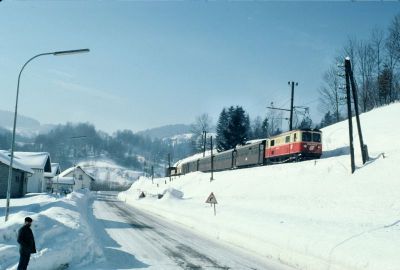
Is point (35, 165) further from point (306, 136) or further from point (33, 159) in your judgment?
point (306, 136)

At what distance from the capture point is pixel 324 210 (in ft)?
84.1

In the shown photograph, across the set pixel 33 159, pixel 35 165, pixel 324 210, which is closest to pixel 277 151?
pixel 324 210

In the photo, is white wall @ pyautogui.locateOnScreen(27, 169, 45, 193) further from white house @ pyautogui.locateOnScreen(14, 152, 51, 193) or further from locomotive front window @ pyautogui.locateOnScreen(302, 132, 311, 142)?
locomotive front window @ pyautogui.locateOnScreen(302, 132, 311, 142)

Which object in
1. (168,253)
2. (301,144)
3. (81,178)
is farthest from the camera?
(81,178)

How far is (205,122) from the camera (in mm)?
139875

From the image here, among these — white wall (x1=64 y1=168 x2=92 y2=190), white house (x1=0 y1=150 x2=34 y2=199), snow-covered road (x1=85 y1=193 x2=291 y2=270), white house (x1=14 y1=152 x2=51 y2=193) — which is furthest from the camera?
white wall (x1=64 y1=168 x2=92 y2=190)

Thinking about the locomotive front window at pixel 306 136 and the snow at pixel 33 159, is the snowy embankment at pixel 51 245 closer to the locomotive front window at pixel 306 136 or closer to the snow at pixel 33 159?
the locomotive front window at pixel 306 136

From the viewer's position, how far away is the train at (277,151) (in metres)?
38.7

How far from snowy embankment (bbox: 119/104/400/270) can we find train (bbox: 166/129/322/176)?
1715 millimetres

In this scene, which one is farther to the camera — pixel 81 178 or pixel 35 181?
pixel 81 178

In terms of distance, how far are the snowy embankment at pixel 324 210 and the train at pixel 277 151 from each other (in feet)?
5.63

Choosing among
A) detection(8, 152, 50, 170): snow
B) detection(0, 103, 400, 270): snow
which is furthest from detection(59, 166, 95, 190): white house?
detection(0, 103, 400, 270): snow

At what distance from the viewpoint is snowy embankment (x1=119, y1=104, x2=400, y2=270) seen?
1440cm

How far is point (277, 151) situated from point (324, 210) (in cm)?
1768
